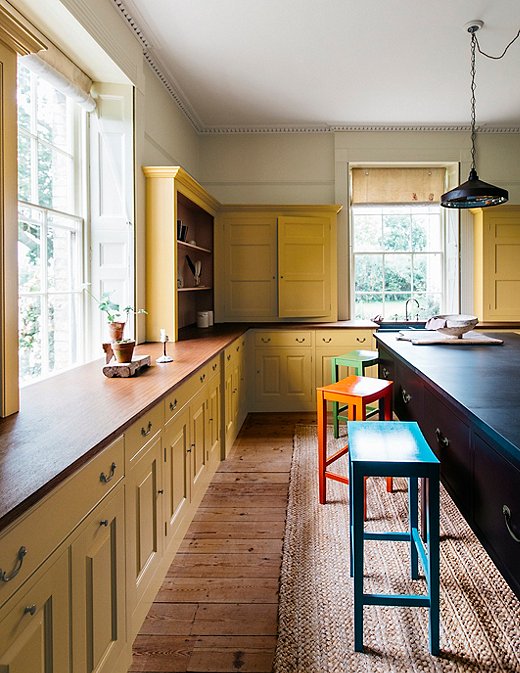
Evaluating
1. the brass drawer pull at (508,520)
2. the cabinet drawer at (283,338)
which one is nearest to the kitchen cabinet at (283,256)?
the cabinet drawer at (283,338)

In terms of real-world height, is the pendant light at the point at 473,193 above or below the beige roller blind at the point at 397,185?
below

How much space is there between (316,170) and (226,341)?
2.95m

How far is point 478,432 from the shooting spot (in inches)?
64.9

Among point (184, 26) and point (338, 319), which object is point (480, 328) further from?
point (184, 26)

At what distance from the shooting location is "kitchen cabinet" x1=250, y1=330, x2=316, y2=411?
18.6 feet

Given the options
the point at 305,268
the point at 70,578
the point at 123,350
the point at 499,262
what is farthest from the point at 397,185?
the point at 70,578

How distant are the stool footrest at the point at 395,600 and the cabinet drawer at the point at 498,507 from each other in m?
0.49

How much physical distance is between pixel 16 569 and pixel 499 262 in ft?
19.4

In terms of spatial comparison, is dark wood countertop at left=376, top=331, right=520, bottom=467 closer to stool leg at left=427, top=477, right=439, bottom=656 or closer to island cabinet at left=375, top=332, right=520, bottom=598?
island cabinet at left=375, top=332, right=520, bottom=598

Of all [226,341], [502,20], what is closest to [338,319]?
[226,341]

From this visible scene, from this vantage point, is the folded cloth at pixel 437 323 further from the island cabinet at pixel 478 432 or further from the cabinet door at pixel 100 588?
the cabinet door at pixel 100 588

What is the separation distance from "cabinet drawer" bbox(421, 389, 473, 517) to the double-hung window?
405 cm

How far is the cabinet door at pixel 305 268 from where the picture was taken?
5809 millimetres

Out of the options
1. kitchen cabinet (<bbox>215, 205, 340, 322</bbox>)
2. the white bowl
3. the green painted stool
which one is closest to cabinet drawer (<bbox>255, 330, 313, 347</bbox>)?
kitchen cabinet (<bbox>215, 205, 340, 322</bbox>)
